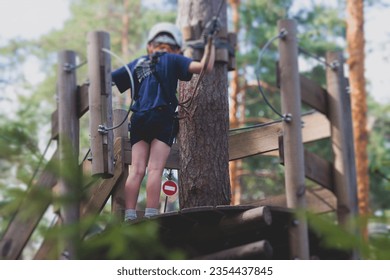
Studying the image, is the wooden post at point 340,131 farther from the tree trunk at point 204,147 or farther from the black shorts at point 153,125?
the black shorts at point 153,125

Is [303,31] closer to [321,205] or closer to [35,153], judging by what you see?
[321,205]

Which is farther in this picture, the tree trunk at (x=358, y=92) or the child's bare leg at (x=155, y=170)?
the tree trunk at (x=358, y=92)

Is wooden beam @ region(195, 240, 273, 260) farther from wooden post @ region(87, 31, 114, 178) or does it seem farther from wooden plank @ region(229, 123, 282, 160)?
wooden plank @ region(229, 123, 282, 160)

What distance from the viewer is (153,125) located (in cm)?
418

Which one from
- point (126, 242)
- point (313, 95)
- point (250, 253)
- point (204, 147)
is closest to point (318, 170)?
point (313, 95)

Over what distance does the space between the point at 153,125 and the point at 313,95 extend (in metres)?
1.50

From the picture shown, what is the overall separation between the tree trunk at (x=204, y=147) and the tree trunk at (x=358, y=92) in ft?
22.5

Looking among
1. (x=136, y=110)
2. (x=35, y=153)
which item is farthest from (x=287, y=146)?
(x=35, y=153)

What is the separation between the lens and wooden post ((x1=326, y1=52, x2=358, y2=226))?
5227 millimetres

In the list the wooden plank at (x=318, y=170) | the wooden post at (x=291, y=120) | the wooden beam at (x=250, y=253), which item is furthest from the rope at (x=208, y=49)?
the wooden beam at (x=250, y=253)

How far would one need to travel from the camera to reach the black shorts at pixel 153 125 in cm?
418

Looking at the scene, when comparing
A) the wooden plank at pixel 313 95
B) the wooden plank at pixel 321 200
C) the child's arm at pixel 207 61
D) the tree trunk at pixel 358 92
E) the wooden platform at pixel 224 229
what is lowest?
the wooden platform at pixel 224 229

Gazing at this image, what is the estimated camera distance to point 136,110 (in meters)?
4.23
